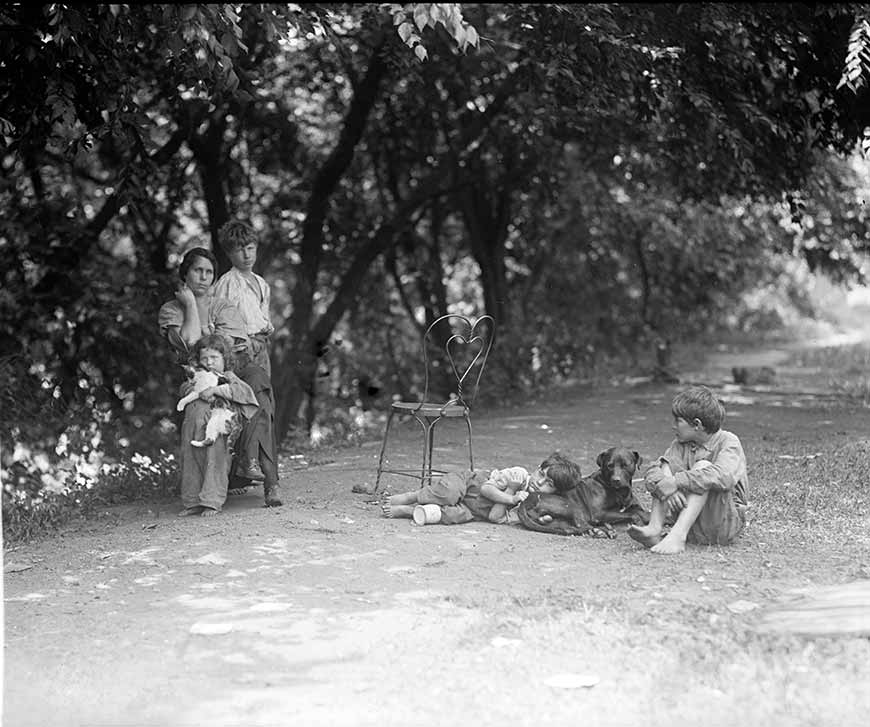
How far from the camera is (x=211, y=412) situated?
22.8 ft

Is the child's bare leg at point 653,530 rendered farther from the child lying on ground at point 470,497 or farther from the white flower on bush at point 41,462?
the white flower on bush at point 41,462

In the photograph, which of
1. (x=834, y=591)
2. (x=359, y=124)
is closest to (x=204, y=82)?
(x=359, y=124)

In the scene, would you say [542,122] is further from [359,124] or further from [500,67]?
[359,124]

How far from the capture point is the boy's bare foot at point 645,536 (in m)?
5.80

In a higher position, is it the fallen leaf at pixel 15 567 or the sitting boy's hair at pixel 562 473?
the sitting boy's hair at pixel 562 473

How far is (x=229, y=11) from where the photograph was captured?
6.23m

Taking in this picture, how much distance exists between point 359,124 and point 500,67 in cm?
170

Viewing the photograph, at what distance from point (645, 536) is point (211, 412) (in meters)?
2.72

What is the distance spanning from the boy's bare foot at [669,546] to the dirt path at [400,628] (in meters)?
0.09

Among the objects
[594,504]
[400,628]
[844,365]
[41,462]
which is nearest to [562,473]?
[594,504]

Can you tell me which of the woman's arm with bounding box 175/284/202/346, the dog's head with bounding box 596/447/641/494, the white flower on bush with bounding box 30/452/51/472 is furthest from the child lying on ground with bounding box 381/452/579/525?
the white flower on bush with bounding box 30/452/51/472

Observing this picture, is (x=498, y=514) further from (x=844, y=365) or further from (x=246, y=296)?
(x=844, y=365)

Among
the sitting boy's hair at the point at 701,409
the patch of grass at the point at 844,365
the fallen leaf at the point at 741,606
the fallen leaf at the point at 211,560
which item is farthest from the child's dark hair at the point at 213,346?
the patch of grass at the point at 844,365

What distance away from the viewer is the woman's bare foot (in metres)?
5.79
